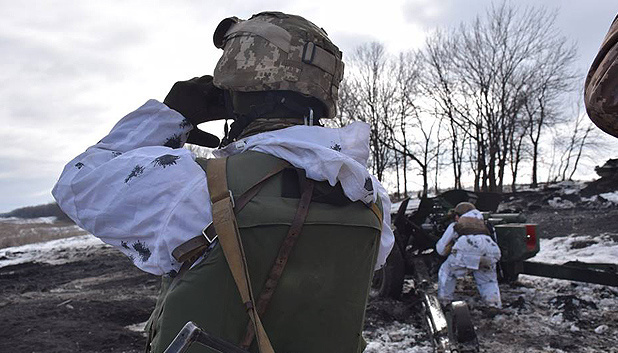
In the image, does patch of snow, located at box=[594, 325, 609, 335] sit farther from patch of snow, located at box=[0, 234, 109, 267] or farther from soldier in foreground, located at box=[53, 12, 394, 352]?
patch of snow, located at box=[0, 234, 109, 267]

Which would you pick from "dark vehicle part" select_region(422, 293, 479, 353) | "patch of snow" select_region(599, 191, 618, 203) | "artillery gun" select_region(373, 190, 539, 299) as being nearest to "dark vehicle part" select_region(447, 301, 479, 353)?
"dark vehicle part" select_region(422, 293, 479, 353)

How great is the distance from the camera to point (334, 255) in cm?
162

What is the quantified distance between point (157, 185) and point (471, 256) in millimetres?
6627

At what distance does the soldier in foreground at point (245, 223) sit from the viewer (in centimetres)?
145

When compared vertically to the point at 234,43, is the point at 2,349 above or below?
below

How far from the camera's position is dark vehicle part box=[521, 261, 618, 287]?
21.7 feet

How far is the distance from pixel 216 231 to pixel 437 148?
36.6 m

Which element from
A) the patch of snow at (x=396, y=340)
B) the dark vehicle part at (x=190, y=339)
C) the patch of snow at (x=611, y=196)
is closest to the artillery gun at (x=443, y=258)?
the patch of snow at (x=396, y=340)

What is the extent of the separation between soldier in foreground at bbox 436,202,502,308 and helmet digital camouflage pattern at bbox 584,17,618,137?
649 centimetres

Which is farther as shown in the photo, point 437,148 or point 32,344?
point 437,148

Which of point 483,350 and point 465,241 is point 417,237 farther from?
point 483,350

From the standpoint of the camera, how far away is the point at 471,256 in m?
7.45

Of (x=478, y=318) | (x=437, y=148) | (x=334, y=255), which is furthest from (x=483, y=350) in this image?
(x=437, y=148)

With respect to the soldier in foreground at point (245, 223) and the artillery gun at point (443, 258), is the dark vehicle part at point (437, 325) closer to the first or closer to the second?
the artillery gun at point (443, 258)
